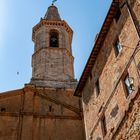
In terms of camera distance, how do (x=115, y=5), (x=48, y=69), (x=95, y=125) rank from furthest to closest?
(x=48, y=69), (x=95, y=125), (x=115, y=5)

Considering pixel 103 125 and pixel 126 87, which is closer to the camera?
pixel 126 87

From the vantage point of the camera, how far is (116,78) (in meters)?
11.6

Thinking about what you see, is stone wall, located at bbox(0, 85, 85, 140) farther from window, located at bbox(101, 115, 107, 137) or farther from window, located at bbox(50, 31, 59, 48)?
window, located at bbox(50, 31, 59, 48)

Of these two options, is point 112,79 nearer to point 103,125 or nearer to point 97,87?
point 97,87

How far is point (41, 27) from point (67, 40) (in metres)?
2.60

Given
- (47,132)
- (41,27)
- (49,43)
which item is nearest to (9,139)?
(47,132)

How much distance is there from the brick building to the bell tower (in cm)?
920

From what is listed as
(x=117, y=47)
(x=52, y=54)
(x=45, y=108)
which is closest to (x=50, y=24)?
(x=52, y=54)

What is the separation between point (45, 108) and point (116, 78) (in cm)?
900

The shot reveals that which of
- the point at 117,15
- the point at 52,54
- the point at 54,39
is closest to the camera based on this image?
the point at 117,15

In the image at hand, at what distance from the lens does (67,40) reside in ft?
92.5

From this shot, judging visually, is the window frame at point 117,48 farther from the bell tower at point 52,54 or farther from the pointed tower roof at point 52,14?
the pointed tower roof at point 52,14

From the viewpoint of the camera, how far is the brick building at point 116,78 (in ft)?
33.6

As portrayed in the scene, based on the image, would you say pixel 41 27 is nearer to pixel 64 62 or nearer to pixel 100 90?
pixel 64 62
